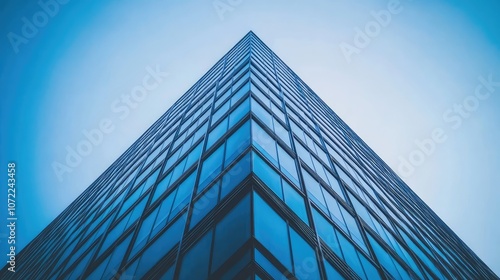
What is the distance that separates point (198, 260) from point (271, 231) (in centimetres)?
166

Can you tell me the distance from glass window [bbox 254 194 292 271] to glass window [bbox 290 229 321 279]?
184mm

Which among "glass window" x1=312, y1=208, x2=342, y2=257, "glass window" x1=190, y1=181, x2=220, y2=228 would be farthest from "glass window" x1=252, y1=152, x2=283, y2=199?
"glass window" x1=312, y1=208, x2=342, y2=257

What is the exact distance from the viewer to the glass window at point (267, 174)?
7.53 metres

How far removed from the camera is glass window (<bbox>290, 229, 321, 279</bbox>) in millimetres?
5906

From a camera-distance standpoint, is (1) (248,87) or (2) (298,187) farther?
(1) (248,87)

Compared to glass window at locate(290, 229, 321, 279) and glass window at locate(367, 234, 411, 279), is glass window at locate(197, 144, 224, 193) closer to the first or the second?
glass window at locate(290, 229, 321, 279)

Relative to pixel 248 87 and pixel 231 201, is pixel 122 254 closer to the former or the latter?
pixel 231 201

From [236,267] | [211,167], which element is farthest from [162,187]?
[236,267]

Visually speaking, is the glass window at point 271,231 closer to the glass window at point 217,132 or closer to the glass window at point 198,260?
the glass window at point 198,260

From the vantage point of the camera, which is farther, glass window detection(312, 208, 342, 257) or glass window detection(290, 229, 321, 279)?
glass window detection(312, 208, 342, 257)

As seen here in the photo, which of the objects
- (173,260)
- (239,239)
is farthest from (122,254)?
(239,239)

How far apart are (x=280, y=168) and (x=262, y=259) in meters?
3.83

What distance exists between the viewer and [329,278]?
640 centimetres

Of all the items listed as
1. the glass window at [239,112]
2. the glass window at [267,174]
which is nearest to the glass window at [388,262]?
the glass window at [267,174]
